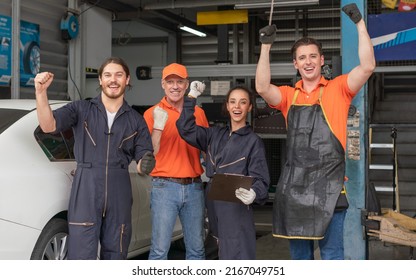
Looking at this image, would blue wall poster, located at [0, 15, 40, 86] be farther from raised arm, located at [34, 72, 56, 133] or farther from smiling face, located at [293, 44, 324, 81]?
smiling face, located at [293, 44, 324, 81]

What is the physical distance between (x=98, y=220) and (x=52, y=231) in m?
0.41

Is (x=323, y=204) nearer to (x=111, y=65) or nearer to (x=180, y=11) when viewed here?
(x=111, y=65)

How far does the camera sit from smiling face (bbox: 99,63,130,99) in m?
3.85

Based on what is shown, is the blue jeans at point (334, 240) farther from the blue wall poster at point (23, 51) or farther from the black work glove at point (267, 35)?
the blue wall poster at point (23, 51)

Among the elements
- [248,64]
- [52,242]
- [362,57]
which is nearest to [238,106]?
[362,57]

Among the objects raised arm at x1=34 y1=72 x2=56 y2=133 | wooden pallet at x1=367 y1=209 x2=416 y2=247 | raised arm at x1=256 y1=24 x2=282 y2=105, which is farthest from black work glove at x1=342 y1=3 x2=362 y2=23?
wooden pallet at x1=367 y1=209 x2=416 y2=247

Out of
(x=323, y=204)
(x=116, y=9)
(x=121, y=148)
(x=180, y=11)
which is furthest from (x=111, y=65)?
(x=180, y=11)

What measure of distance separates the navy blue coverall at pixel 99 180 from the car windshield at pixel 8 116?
0.45 m

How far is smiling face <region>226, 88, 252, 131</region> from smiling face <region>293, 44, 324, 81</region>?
53 centimetres

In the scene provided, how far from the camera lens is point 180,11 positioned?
12.5 meters

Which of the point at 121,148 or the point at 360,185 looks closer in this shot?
the point at 121,148

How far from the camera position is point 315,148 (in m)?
3.59

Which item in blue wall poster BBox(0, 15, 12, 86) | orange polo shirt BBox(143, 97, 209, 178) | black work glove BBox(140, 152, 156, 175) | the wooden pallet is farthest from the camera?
blue wall poster BBox(0, 15, 12, 86)

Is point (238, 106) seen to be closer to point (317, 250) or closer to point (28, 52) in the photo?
point (317, 250)
